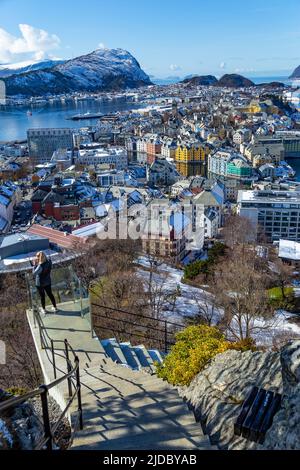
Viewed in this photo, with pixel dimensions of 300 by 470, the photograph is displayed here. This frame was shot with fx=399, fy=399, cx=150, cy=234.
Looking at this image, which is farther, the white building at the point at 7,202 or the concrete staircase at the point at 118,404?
the white building at the point at 7,202

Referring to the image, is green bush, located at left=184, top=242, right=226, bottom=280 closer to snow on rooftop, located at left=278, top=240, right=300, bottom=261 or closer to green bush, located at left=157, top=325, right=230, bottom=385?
snow on rooftop, located at left=278, top=240, right=300, bottom=261

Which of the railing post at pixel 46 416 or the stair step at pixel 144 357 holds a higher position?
the railing post at pixel 46 416

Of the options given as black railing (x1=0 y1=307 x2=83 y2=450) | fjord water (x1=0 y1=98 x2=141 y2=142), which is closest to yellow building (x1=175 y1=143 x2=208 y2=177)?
fjord water (x1=0 y1=98 x2=141 y2=142)

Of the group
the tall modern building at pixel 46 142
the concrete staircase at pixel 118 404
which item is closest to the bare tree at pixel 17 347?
the concrete staircase at pixel 118 404

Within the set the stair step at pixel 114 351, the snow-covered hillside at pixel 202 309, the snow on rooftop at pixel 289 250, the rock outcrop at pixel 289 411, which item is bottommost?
the snow-covered hillside at pixel 202 309

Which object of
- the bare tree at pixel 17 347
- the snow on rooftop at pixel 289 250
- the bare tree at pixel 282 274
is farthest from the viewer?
the snow on rooftop at pixel 289 250

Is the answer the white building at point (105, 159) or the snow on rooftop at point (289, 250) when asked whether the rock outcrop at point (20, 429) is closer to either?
the snow on rooftop at point (289, 250)

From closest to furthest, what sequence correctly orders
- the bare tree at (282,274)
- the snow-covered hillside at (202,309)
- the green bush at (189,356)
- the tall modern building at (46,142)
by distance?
the green bush at (189,356) → the snow-covered hillside at (202,309) → the bare tree at (282,274) → the tall modern building at (46,142)

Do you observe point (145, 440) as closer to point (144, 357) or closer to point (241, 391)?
point (241, 391)

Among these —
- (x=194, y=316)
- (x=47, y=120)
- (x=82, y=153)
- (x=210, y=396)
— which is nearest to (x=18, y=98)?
(x=47, y=120)
